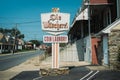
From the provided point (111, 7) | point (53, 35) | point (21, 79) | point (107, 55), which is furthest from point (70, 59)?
point (21, 79)

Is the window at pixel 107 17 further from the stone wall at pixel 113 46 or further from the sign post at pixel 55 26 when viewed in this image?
the sign post at pixel 55 26

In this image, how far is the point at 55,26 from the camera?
18797mm

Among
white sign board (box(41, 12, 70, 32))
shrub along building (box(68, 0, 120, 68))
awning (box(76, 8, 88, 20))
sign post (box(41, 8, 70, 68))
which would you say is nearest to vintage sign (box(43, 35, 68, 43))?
sign post (box(41, 8, 70, 68))

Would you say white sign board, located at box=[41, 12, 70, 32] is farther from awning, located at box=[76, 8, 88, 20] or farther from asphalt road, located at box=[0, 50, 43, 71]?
awning, located at box=[76, 8, 88, 20]

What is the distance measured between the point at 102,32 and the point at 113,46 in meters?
1.67

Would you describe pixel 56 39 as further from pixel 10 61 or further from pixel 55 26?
pixel 10 61

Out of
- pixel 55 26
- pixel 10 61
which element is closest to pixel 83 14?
pixel 55 26

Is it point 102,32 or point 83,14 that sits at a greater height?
point 83,14

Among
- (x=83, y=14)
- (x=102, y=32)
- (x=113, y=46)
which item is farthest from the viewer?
(x=83, y=14)

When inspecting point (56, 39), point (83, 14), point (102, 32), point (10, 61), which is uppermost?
point (83, 14)

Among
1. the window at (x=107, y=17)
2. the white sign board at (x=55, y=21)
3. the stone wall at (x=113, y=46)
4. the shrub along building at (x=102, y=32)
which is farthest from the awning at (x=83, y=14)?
the white sign board at (x=55, y=21)

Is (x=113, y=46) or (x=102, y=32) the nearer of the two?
(x=113, y=46)

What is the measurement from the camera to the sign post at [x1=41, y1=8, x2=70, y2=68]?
18.5 meters

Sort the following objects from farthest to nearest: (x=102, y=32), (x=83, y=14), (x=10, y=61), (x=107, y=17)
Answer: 1. (x=10, y=61)
2. (x=83, y=14)
3. (x=107, y=17)
4. (x=102, y=32)
